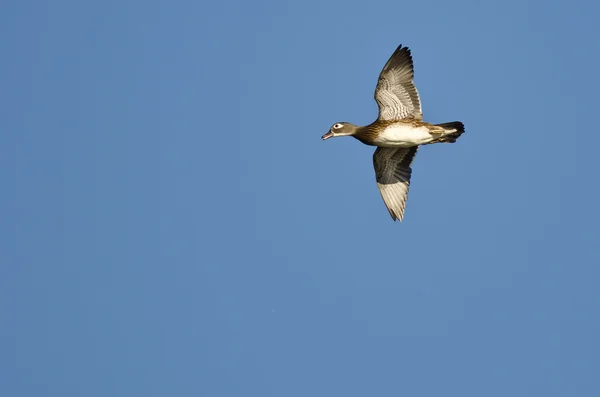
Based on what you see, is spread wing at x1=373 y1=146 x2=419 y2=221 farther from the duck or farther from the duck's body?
the duck's body

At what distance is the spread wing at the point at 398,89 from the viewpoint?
974 inches

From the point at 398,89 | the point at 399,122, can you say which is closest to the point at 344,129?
the point at 399,122

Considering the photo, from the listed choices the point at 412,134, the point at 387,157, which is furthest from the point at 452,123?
the point at 387,157

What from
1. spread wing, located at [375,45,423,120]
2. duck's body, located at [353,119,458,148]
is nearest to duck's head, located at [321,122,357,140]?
duck's body, located at [353,119,458,148]

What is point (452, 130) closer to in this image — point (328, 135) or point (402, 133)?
point (402, 133)

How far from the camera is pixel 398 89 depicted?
24.9m

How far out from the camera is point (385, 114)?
82.2ft

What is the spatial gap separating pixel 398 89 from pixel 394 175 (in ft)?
9.03

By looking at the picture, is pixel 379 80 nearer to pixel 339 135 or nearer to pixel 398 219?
pixel 339 135

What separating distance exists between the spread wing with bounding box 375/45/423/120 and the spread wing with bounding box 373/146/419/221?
5.22 ft

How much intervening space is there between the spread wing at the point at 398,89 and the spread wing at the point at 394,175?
1590 mm

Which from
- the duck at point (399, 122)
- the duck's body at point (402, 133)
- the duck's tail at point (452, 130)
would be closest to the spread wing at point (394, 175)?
the duck at point (399, 122)

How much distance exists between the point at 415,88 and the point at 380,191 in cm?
332

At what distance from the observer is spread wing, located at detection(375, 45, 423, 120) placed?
81.1 feet
